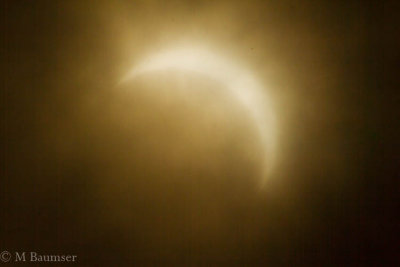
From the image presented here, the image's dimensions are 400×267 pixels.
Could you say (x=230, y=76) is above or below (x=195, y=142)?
above

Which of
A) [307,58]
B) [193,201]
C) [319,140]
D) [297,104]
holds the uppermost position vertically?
[307,58]

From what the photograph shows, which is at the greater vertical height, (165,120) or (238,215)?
(165,120)

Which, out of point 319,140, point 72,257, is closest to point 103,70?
point 72,257

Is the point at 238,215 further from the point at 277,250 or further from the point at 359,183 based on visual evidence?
the point at 359,183
